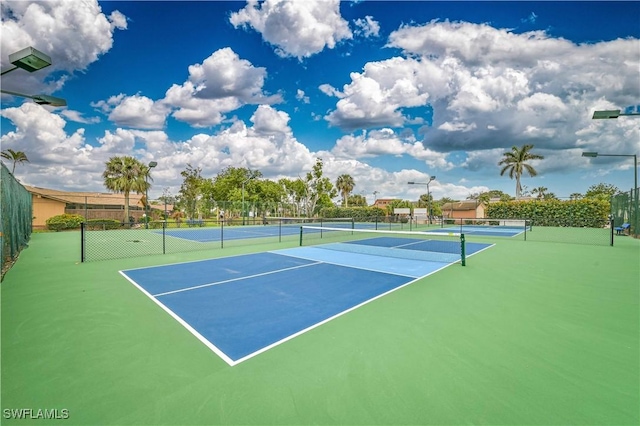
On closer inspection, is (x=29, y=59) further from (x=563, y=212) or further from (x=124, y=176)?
(x=563, y=212)

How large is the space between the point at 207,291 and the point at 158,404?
377 cm

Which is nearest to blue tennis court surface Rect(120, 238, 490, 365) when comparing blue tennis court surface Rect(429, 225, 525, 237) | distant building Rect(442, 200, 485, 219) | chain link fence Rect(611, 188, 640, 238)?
blue tennis court surface Rect(429, 225, 525, 237)

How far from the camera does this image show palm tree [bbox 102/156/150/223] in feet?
105

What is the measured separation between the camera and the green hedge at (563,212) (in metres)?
29.3

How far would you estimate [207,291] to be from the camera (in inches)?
247

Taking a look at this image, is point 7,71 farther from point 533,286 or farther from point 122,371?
point 533,286

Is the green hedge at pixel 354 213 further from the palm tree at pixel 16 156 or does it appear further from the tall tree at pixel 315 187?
the palm tree at pixel 16 156

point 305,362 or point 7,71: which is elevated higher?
point 7,71

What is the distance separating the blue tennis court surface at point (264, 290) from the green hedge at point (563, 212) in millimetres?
28955

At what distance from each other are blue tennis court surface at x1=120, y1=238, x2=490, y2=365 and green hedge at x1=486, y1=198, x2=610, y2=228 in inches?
1140

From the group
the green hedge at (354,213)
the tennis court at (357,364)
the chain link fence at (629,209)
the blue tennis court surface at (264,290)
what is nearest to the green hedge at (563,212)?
the chain link fence at (629,209)

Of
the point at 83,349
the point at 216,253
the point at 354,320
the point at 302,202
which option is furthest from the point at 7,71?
the point at 302,202

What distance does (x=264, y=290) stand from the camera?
638cm

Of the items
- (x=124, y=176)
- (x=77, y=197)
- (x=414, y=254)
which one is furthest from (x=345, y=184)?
(x=414, y=254)
